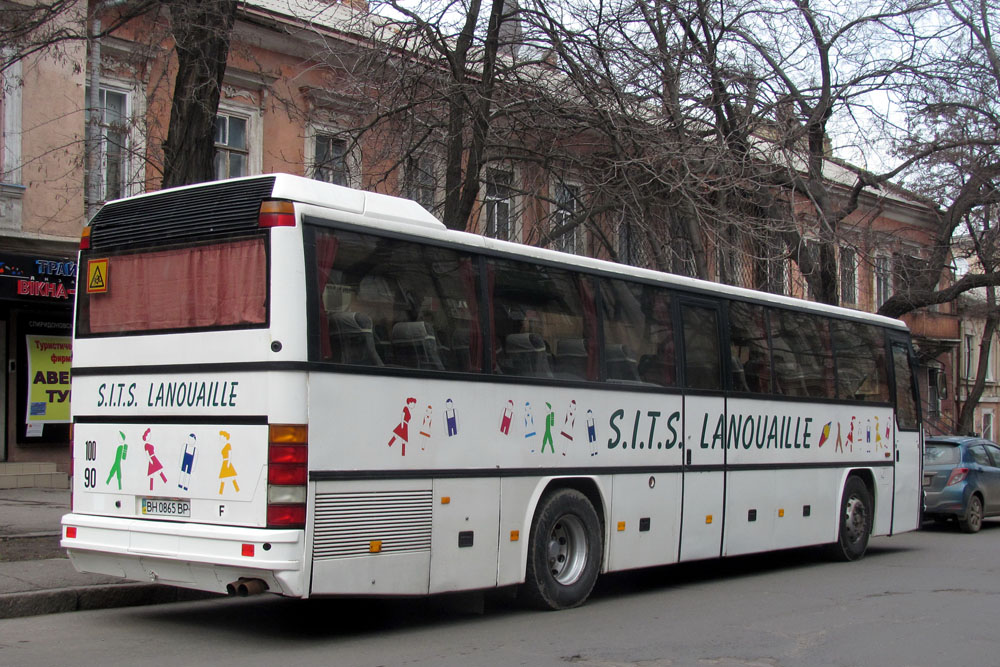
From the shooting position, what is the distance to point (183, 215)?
7984 millimetres

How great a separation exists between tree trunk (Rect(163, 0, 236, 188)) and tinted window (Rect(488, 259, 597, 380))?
4.15 meters

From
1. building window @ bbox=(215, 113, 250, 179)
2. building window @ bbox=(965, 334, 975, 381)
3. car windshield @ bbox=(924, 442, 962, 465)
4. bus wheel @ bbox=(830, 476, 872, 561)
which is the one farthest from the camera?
building window @ bbox=(965, 334, 975, 381)

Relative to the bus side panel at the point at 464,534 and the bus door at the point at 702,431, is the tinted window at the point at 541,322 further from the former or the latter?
the bus door at the point at 702,431

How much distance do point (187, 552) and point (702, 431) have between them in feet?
18.4

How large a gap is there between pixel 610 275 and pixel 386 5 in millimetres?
6530

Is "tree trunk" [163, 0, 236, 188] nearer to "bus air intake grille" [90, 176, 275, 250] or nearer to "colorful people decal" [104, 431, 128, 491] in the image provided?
"bus air intake grille" [90, 176, 275, 250]

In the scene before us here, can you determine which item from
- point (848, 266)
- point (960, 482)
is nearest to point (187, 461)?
point (960, 482)

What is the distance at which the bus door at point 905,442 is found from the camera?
48.6ft

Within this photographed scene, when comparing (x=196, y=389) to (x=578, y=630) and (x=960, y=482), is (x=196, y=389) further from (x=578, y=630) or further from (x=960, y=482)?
(x=960, y=482)

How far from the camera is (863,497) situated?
14.1m

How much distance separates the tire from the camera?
1803 cm

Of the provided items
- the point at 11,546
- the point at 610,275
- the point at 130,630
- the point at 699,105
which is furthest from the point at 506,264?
the point at 699,105

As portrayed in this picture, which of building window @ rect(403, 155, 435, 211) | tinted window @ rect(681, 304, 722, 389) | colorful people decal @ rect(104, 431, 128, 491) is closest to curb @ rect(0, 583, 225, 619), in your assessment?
colorful people decal @ rect(104, 431, 128, 491)

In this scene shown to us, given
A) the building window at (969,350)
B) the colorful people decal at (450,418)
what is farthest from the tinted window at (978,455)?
the building window at (969,350)
